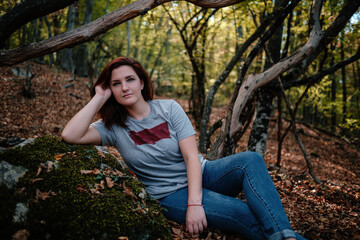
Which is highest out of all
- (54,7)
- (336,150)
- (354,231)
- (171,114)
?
(54,7)

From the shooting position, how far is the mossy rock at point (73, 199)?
4.89ft

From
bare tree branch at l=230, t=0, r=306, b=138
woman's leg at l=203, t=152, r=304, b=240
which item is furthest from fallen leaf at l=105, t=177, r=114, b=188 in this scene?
bare tree branch at l=230, t=0, r=306, b=138

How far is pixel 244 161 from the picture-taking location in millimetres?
2262

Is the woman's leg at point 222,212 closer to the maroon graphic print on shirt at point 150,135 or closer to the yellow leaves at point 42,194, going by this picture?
the maroon graphic print on shirt at point 150,135

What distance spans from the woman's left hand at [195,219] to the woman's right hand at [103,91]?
1519mm

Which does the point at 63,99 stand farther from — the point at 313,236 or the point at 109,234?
the point at 313,236

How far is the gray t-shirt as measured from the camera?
2.32 meters

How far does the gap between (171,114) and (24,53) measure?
67.9 inches

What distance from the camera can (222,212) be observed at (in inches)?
81.1

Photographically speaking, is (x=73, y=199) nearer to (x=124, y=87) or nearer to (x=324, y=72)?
(x=124, y=87)

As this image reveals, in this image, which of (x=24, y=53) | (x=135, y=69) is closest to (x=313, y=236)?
(x=135, y=69)

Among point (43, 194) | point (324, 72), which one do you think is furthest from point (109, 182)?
point (324, 72)

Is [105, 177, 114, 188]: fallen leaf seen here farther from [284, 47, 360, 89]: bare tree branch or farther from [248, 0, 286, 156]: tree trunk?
[284, 47, 360, 89]: bare tree branch

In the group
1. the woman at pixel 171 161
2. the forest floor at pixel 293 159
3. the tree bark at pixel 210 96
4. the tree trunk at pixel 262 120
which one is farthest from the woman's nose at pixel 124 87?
the tree trunk at pixel 262 120
